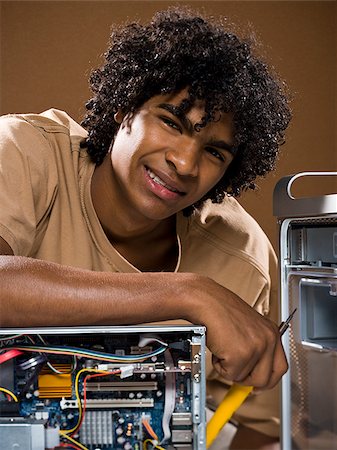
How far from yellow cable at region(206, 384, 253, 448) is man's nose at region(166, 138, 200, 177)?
17.5 inches

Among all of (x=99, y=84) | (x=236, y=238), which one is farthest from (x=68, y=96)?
(x=236, y=238)

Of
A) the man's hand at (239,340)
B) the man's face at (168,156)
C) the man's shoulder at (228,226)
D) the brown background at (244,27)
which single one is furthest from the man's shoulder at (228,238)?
the brown background at (244,27)

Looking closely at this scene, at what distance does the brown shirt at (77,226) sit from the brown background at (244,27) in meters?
1.71

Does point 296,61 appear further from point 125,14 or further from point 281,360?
point 281,360

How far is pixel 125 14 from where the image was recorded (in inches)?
135

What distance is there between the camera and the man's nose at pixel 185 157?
1327 millimetres

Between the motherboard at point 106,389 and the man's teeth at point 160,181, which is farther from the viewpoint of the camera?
the man's teeth at point 160,181

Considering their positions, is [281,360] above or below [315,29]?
below

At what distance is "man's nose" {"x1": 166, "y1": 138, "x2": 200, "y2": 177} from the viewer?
4.35 feet

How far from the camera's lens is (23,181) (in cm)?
128

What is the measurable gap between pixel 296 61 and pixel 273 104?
2.10 m

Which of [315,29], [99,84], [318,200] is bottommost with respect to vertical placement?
[318,200]

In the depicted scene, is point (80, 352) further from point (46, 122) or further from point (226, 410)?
point (46, 122)

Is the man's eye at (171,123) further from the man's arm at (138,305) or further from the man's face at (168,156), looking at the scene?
the man's arm at (138,305)
